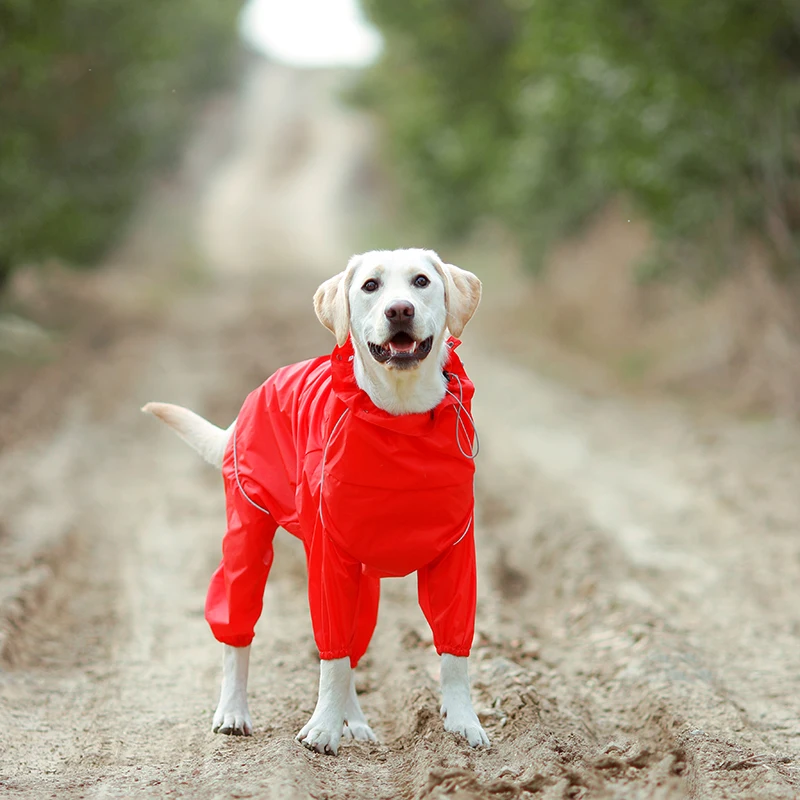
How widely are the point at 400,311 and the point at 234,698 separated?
173 cm

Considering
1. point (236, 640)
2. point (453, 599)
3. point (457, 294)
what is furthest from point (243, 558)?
point (457, 294)

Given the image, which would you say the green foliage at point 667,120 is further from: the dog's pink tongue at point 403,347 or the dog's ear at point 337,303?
the dog's pink tongue at point 403,347

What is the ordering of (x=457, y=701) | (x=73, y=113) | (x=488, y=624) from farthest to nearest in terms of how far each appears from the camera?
(x=73, y=113) < (x=488, y=624) < (x=457, y=701)

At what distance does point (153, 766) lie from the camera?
12.5ft

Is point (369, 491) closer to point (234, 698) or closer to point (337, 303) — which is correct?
point (337, 303)

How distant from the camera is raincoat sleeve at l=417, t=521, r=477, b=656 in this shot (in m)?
3.91

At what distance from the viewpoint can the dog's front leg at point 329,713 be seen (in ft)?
12.6

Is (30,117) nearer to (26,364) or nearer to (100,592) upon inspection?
(26,364)

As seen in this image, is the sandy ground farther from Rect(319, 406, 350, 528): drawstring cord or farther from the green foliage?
the green foliage

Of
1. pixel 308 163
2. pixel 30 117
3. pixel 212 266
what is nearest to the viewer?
pixel 30 117

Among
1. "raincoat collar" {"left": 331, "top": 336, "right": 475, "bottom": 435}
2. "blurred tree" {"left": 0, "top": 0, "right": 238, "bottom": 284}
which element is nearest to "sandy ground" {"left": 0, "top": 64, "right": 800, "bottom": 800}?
"raincoat collar" {"left": 331, "top": 336, "right": 475, "bottom": 435}

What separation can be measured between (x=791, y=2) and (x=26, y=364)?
31.7ft

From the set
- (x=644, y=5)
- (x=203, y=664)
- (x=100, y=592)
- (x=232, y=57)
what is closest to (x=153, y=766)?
(x=203, y=664)

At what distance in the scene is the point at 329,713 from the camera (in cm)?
390
